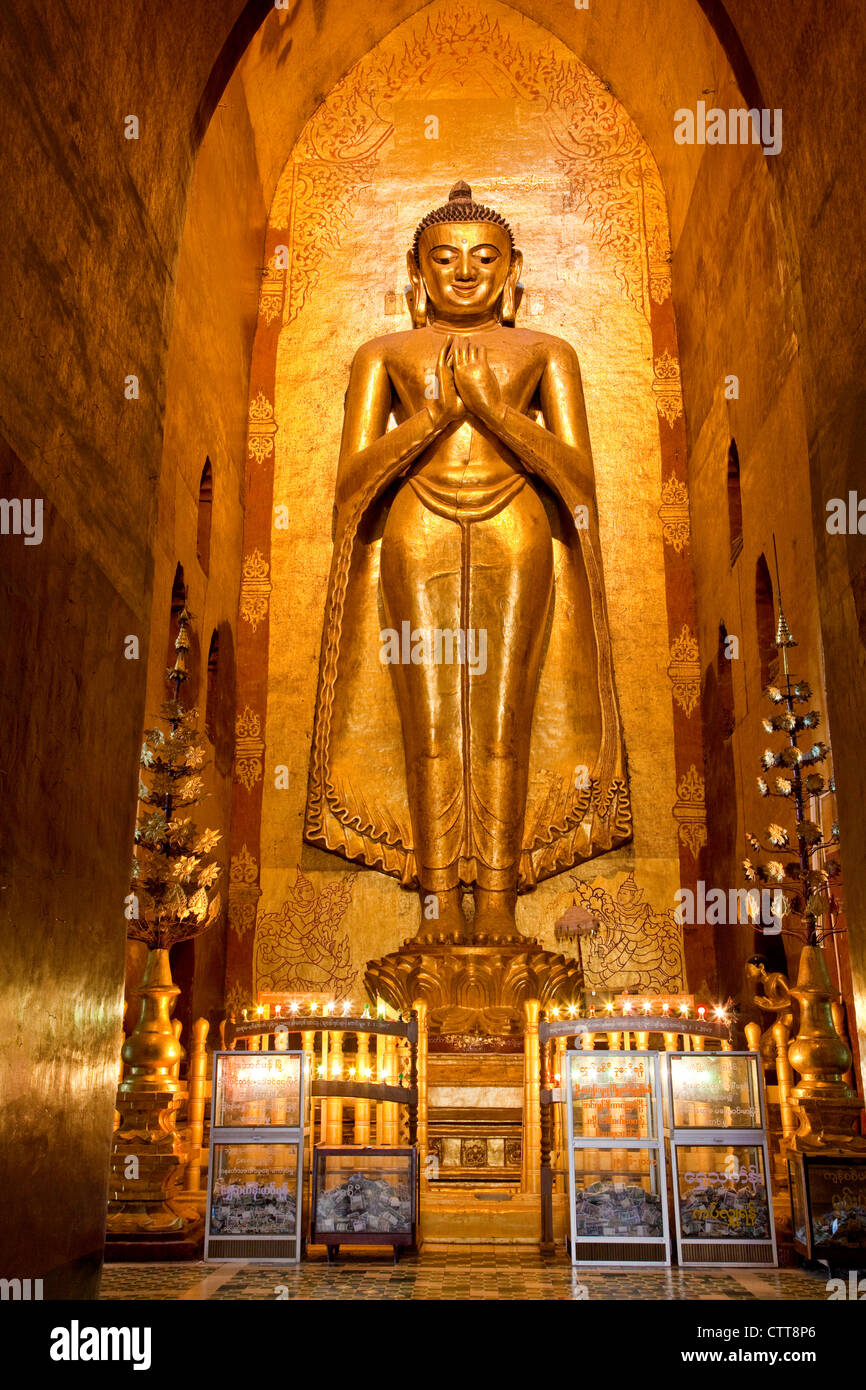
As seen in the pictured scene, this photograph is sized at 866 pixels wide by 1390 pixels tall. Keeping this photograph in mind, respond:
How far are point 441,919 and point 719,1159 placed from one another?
287 centimetres

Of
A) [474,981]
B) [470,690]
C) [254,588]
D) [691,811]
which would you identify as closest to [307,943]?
[474,981]

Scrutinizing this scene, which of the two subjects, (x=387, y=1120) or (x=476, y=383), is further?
(x=476, y=383)

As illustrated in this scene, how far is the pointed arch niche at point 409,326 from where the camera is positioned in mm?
7805

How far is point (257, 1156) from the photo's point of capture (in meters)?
4.42

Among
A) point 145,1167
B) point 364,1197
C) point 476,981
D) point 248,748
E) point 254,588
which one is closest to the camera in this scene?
point 364,1197

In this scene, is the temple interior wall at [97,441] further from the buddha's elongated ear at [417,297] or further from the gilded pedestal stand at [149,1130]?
the buddha's elongated ear at [417,297]

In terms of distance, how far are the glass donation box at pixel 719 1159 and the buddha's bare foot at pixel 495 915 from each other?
244 centimetres

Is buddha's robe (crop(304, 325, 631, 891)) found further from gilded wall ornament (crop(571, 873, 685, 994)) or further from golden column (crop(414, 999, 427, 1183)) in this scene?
golden column (crop(414, 999, 427, 1183))

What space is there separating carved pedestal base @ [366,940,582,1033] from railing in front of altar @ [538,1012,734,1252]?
1.06 m

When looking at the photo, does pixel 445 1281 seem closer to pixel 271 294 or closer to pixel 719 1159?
pixel 719 1159

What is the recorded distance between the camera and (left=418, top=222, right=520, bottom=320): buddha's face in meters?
8.31

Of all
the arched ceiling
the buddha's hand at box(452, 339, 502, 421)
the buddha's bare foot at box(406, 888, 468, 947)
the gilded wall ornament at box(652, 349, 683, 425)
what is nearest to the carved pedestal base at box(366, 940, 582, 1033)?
the buddha's bare foot at box(406, 888, 468, 947)
